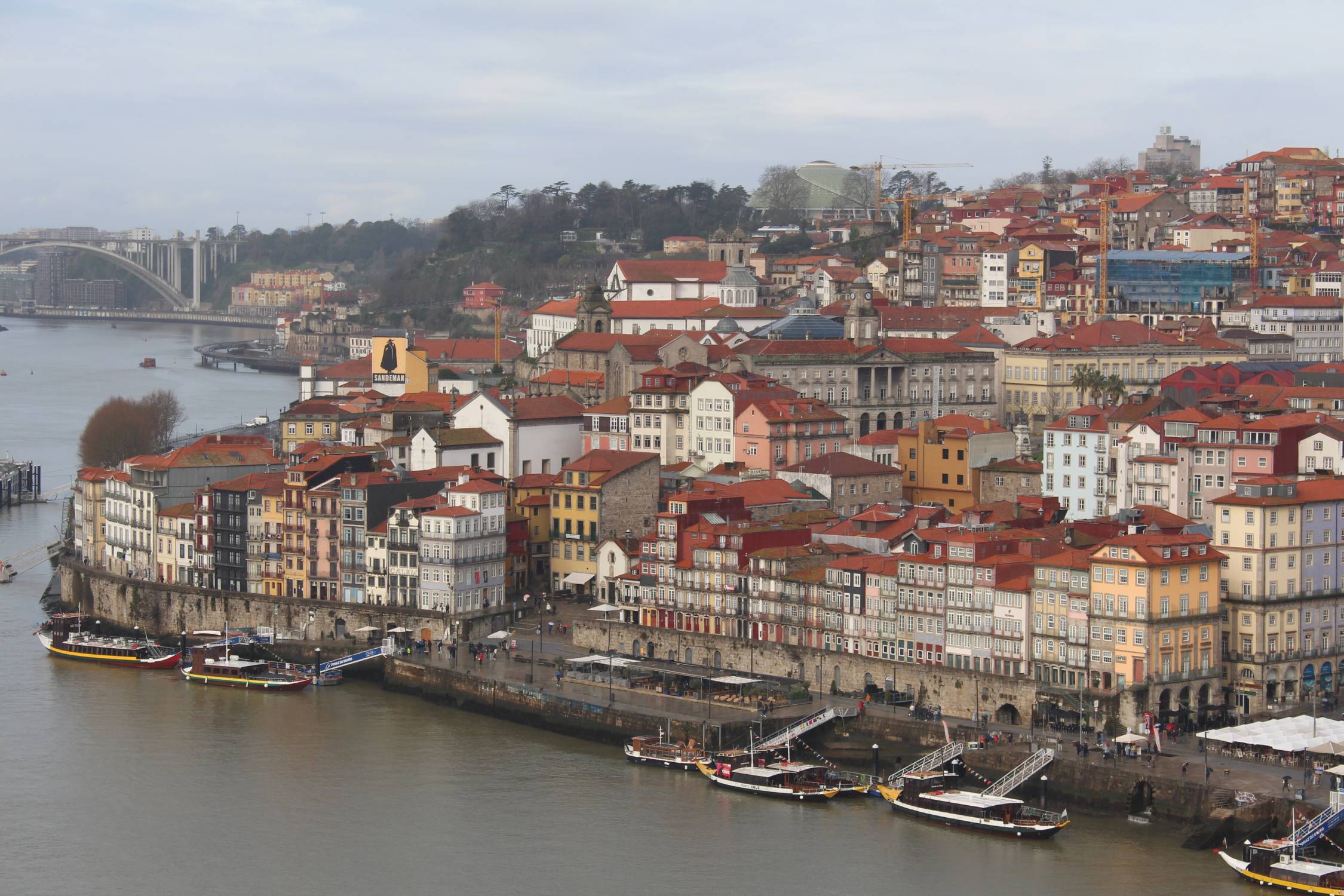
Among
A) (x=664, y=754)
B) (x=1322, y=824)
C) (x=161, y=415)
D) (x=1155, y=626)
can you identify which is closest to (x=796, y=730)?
(x=664, y=754)

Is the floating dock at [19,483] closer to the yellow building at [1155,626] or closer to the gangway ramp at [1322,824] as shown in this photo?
the yellow building at [1155,626]

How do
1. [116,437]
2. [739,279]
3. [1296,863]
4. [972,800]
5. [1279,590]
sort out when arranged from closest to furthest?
1. [1296,863]
2. [972,800]
3. [1279,590]
4. [116,437]
5. [739,279]

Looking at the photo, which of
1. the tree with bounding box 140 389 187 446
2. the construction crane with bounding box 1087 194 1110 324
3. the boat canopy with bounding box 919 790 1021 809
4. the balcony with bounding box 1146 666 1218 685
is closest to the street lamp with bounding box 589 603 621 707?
the boat canopy with bounding box 919 790 1021 809

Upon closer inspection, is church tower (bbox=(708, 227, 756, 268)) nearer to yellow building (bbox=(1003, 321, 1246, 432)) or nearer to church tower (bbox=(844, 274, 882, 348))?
church tower (bbox=(844, 274, 882, 348))

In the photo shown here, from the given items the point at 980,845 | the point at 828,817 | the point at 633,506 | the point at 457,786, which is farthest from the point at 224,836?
the point at 633,506

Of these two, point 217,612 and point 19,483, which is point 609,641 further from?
point 19,483

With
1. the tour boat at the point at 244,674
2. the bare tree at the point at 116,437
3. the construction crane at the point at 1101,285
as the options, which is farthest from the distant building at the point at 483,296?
the tour boat at the point at 244,674
